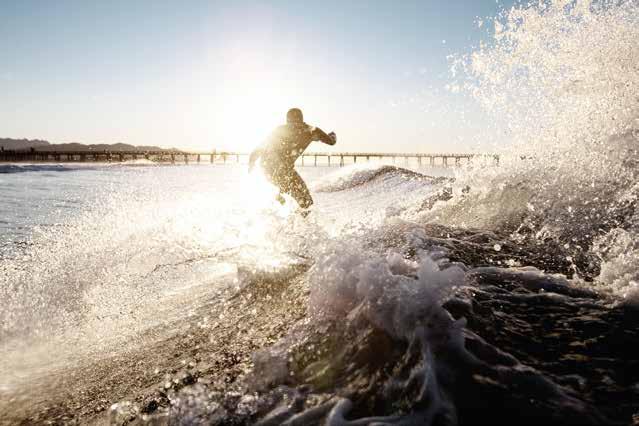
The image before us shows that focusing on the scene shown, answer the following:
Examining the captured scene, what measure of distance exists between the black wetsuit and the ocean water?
51 centimetres

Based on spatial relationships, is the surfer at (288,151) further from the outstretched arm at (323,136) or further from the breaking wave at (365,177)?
the breaking wave at (365,177)

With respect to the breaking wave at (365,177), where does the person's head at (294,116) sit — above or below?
above

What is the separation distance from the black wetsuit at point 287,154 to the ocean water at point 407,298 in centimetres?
51

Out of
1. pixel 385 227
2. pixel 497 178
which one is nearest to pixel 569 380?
pixel 385 227

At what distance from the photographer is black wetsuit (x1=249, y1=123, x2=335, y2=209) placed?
7781 mm

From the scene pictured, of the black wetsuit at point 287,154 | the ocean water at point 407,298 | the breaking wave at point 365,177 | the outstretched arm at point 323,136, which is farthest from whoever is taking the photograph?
the breaking wave at point 365,177

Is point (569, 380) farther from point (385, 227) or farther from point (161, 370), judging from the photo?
point (385, 227)

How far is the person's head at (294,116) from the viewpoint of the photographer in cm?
788

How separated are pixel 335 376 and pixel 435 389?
1.98ft

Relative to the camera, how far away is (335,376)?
90.2 inches

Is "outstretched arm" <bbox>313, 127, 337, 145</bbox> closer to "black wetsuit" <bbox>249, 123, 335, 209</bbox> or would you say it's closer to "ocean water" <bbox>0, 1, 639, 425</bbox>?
"black wetsuit" <bbox>249, 123, 335, 209</bbox>

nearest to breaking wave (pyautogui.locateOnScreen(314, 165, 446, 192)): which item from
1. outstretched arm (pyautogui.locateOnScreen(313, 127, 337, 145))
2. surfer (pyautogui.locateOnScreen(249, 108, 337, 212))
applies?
outstretched arm (pyautogui.locateOnScreen(313, 127, 337, 145))

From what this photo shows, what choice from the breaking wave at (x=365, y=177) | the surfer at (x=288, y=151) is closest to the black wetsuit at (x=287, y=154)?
the surfer at (x=288, y=151)

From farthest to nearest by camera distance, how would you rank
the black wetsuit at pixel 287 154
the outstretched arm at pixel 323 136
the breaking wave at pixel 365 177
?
the breaking wave at pixel 365 177
the outstretched arm at pixel 323 136
the black wetsuit at pixel 287 154
